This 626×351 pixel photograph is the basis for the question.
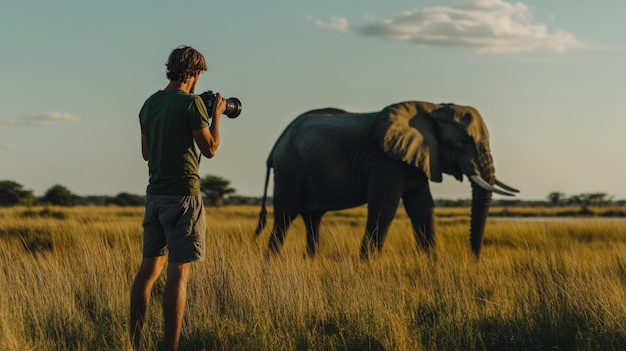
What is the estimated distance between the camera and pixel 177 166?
5496 mm

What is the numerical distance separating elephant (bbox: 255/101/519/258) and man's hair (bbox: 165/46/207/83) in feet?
22.7

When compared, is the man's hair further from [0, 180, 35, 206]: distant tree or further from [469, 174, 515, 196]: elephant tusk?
[0, 180, 35, 206]: distant tree

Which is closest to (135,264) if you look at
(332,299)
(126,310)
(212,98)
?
(126,310)

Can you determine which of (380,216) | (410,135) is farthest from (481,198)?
(380,216)

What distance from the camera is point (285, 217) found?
508 inches

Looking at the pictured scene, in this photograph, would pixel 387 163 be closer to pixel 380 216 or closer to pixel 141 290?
pixel 380 216

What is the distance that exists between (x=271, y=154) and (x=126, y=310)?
6957 mm

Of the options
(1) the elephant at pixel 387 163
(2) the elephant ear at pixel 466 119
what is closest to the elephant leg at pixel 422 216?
(1) the elephant at pixel 387 163

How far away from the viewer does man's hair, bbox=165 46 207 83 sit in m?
5.56

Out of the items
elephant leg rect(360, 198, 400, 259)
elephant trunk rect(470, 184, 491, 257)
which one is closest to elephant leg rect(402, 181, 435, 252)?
elephant leg rect(360, 198, 400, 259)

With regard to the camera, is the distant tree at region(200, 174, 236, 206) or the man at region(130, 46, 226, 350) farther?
the distant tree at region(200, 174, 236, 206)

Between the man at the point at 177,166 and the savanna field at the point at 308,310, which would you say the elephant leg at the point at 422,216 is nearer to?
the savanna field at the point at 308,310

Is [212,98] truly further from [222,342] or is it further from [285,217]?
[285,217]

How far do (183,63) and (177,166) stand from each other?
2.11ft
